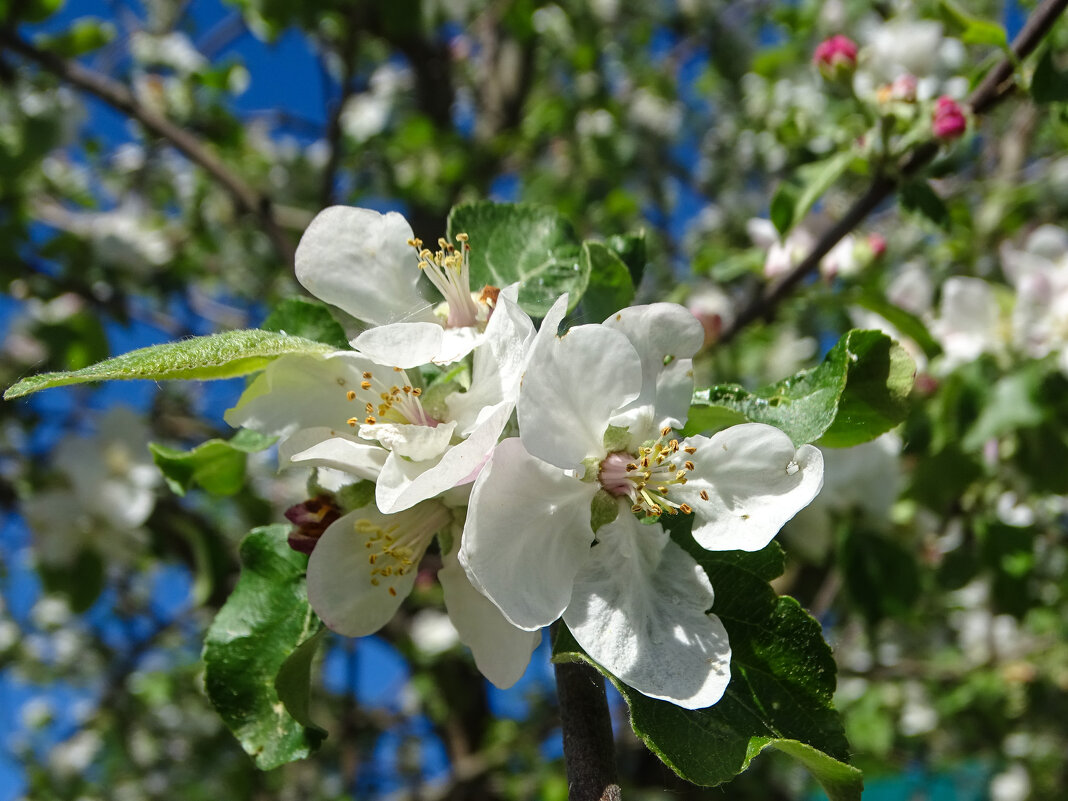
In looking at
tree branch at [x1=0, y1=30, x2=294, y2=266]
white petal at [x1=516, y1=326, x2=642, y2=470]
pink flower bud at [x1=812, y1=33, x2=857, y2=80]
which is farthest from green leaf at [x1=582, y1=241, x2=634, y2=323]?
tree branch at [x1=0, y1=30, x2=294, y2=266]

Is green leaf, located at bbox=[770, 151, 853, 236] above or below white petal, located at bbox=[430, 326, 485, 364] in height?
below

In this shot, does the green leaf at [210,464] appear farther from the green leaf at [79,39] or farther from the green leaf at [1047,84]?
the green leaf at [79,39]

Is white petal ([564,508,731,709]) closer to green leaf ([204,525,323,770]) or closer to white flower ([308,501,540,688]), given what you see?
white flower ([308,501,540,688])

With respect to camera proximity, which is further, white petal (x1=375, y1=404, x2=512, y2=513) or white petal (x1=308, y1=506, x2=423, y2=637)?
white petal (x1=308, y1=506, x2=423, y2=637)

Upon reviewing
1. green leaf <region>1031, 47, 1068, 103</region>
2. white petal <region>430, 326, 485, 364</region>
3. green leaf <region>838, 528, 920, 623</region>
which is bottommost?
green leaf <region>838, 528, 920, 623</region>

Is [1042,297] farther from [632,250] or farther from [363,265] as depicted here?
[363,265]

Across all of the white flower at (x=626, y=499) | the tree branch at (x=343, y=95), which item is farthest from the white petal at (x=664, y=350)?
the tree branch at (x=343, y=95)

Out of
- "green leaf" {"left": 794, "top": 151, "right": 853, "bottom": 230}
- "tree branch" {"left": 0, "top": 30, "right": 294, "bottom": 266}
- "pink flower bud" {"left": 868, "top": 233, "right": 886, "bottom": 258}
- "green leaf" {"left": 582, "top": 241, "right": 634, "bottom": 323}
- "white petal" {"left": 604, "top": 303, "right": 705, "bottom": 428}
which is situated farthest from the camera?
"tree branch" {"left": 0, "top": 30, "right": 294, "bottom": 266}
